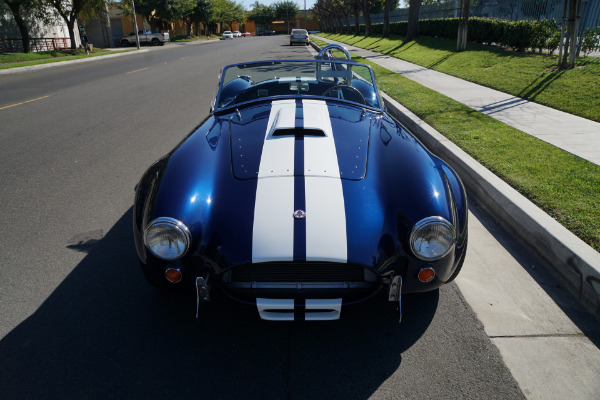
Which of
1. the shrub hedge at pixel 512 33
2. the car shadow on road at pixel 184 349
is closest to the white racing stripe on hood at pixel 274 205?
the car shadow on road at pixel 184 349

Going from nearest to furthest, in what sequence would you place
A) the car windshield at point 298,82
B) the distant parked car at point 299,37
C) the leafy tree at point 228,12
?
the car windshield at point 298,82, the distant parked car at point 299,37, the leafy tree at point 228,12

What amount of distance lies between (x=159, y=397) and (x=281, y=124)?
1.87 metres

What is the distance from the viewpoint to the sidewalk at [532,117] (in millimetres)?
5352

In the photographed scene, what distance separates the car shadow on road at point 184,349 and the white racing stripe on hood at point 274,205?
0.33 meters

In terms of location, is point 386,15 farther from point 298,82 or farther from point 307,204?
point 307,204

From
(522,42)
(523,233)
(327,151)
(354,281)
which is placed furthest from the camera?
(522,42)

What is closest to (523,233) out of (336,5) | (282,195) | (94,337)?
(282,195)

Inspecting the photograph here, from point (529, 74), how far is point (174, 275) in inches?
413

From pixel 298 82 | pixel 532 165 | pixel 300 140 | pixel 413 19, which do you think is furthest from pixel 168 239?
pixel 413 19

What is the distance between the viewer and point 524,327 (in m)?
2.44

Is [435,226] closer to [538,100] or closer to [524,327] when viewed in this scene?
[524,327]

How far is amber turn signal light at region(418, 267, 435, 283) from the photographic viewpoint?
2225mm

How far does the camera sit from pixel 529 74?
1023 cm

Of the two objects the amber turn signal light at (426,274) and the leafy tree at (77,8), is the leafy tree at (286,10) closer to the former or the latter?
the leafy tree at (77,8)
